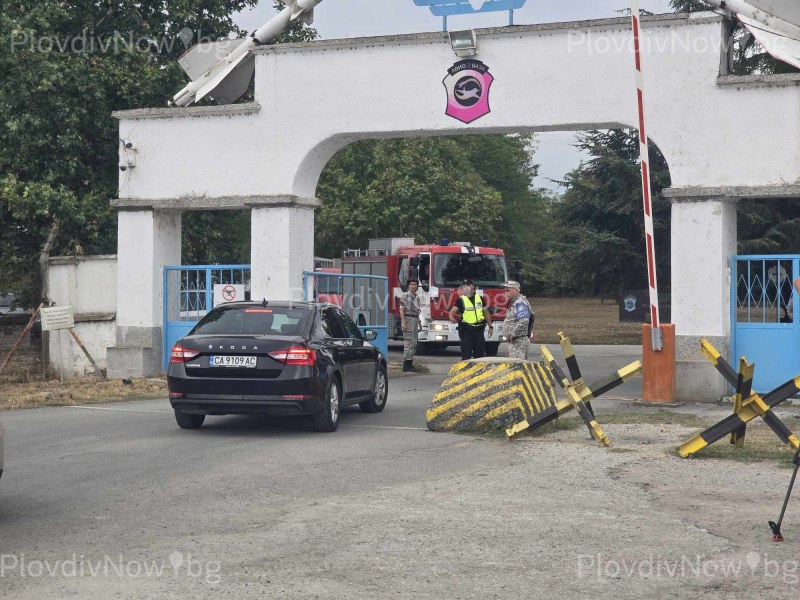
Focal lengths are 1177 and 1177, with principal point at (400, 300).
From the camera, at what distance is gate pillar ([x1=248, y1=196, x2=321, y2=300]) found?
64.4ft

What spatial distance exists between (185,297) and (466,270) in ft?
30.8

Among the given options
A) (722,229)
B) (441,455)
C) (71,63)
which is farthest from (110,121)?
(441,455)

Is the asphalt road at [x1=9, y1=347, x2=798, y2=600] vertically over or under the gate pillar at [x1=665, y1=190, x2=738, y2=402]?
under

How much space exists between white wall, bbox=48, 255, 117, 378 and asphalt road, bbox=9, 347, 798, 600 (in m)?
8.02

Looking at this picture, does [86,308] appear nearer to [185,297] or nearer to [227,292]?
[185,297]

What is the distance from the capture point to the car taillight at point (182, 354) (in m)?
13.1

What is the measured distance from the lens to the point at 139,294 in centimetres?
2094

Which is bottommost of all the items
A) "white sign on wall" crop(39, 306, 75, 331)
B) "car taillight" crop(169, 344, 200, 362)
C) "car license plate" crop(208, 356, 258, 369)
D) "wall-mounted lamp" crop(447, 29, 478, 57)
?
"car license plate" crop(208, 356, 258, 369)

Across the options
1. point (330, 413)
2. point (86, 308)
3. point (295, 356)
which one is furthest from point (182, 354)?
point (86, 308)

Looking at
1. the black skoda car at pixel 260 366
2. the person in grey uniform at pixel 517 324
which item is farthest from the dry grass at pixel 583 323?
the black skoda car at pixel 260 366

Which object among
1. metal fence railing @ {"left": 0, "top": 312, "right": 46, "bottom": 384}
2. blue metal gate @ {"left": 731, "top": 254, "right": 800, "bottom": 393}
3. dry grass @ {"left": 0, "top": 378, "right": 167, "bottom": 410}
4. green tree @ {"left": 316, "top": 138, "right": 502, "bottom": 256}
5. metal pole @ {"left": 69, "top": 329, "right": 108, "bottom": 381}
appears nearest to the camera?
blue metal gate @ {"left": 731, "top": 254, "right": 800, "bottom": 393}

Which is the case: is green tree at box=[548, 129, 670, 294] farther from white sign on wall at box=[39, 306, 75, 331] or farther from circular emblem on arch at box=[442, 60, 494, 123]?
white sign on wall at box=[39, 306, 75, 331]

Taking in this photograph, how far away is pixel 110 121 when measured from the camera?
24469 millimetres

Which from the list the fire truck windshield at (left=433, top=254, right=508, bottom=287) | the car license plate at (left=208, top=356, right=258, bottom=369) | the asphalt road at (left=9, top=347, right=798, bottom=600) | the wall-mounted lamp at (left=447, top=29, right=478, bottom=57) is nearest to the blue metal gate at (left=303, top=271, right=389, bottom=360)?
the fire truck windshield at (left=433, top=254, right=508, bottom=287)
